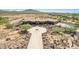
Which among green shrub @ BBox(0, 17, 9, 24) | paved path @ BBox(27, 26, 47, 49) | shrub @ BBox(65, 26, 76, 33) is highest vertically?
green shrub @ BBox(0, 17, 9, 24)

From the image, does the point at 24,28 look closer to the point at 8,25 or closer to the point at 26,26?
the point at 26,26

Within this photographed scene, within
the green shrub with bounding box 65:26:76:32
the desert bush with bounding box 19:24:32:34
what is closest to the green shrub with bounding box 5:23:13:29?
the desert bush with bounding box 19:24:32:34

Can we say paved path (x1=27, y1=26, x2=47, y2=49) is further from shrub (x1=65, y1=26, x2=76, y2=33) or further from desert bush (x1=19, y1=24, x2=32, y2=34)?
shrub (x1=65, y1=26, x2=76, y2=33)

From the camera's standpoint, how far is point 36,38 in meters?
1.66

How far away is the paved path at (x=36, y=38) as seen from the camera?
1.64 m

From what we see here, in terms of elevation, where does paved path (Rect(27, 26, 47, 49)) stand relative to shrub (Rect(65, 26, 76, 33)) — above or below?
below

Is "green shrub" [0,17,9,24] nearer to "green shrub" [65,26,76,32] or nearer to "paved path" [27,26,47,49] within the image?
"paved path" [27,26,47,49]

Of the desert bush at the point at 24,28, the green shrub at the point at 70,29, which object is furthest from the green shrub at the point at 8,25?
the green shrub at the point at 70,29

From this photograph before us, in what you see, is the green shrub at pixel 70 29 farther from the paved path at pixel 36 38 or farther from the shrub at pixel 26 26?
the shrub at pixel 26 26

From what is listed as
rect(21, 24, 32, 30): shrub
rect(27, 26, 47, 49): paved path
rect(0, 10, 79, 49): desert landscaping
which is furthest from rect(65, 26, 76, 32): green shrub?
rect(21, 24, 32, 30): shrub

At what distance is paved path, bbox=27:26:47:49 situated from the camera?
1.64 meters
